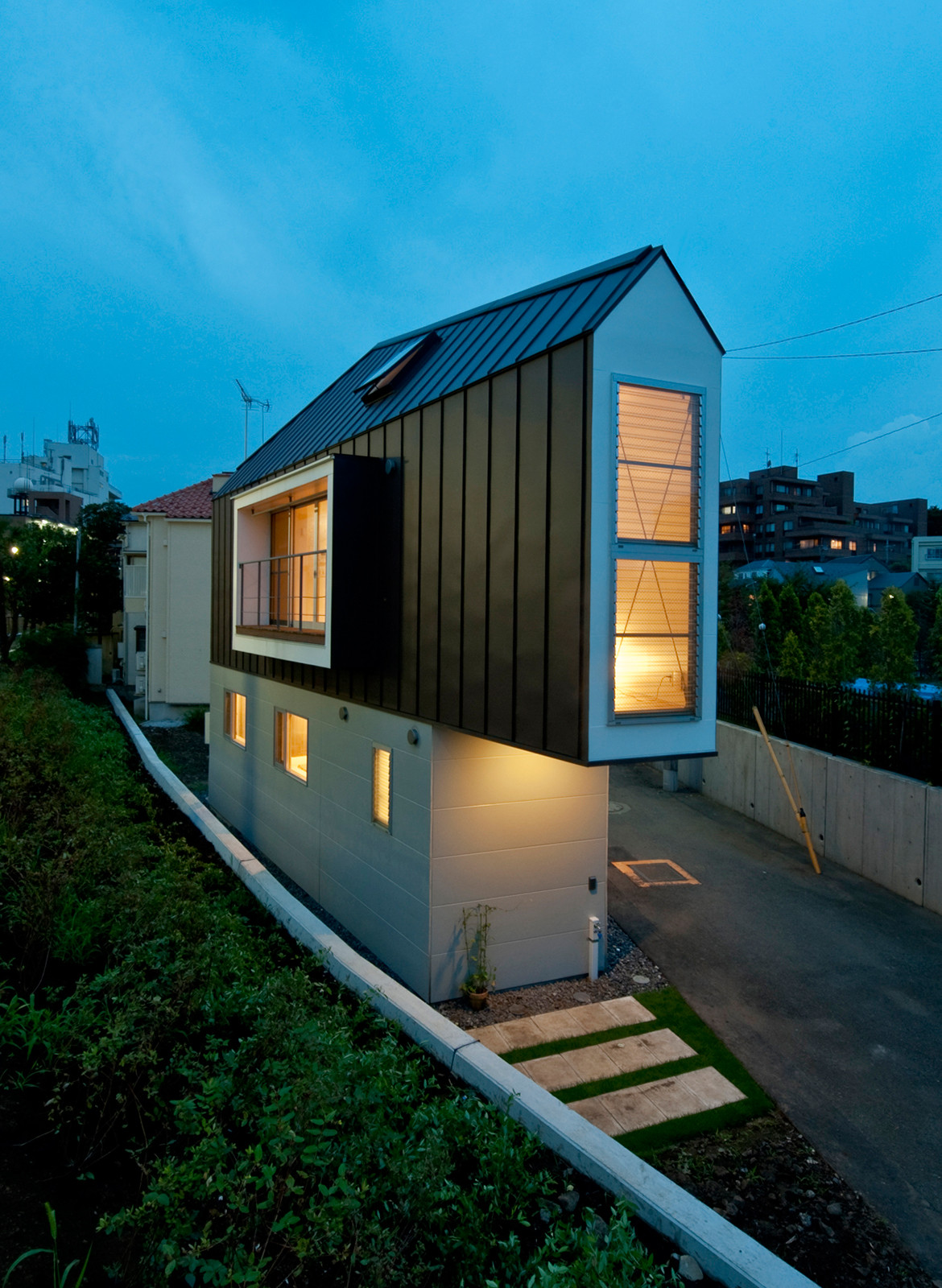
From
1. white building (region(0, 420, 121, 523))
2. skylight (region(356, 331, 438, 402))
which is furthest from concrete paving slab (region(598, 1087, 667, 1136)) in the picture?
white building (region(0, 420, 121, 523))

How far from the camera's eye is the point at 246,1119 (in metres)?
2.96

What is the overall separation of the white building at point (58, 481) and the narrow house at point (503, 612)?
156ft

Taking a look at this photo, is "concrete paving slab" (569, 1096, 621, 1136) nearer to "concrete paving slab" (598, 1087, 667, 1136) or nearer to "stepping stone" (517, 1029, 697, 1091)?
"concrete paving slab" (598, 1087, 667, 1136)

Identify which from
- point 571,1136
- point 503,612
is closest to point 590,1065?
point 571,1136

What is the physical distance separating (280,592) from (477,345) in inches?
213

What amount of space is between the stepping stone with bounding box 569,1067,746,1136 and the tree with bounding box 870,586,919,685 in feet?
33.2

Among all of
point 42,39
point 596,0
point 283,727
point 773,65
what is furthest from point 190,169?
point 283,727

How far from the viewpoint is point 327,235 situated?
178 m

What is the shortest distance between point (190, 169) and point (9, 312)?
256 ft

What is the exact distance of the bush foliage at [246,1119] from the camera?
2531 mm

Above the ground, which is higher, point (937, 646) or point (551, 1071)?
point (937, 646)

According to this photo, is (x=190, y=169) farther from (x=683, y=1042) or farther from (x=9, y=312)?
(x=683, y=1042)

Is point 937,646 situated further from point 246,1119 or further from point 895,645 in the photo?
point 246,1119

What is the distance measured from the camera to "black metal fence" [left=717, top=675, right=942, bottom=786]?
9.88 meters
